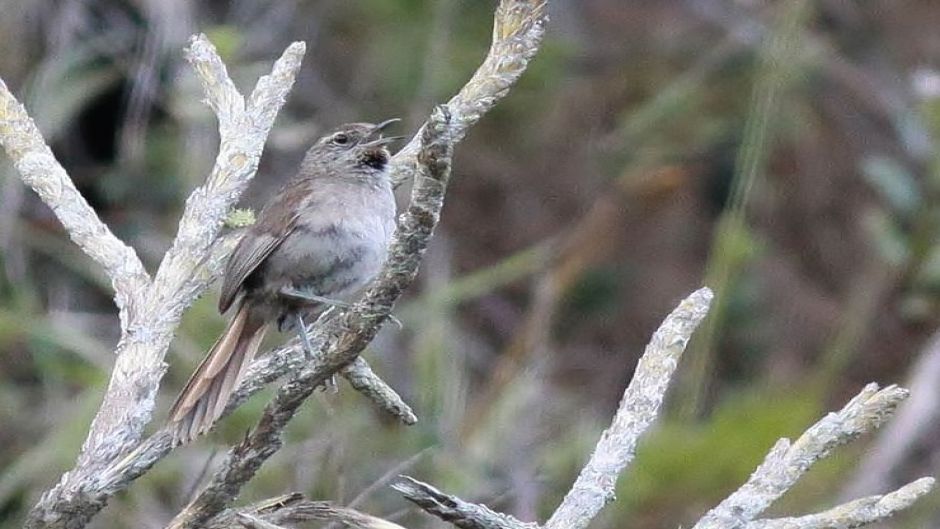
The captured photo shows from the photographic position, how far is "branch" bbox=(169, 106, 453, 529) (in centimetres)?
248

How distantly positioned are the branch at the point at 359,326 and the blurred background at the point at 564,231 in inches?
80.6

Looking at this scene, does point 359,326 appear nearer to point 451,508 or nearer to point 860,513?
point 451,508

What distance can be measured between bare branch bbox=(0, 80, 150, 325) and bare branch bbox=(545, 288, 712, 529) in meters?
0.86

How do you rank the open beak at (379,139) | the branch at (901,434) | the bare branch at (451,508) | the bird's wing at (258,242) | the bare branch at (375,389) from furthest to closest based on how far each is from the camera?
1. the branch at (901,434)
2. the open beak at (379,139)
3. the bird's wing at (258,242)
4. the bare branch at (375,389)
5. the bare branch at (451,508)

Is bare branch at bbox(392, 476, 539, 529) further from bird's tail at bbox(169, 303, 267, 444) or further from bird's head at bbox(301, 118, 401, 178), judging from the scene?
bird's head at bbox(301, 118, 401, 178)

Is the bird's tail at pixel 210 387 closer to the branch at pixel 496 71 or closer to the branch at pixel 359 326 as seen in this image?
the branch at pixel 496 71

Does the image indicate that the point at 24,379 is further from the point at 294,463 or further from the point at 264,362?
the point at 264,362

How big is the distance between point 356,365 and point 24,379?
12.9 ft

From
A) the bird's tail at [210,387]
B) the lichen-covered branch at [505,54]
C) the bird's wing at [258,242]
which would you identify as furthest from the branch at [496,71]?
the bird's wing at [258,242]

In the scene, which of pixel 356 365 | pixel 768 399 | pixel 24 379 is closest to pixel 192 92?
pixel 24 379

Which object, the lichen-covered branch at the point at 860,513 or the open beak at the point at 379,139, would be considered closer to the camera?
the lichen-covered branch at the point at 860,513

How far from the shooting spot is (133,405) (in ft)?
9.71

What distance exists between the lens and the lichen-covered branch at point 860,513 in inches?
111

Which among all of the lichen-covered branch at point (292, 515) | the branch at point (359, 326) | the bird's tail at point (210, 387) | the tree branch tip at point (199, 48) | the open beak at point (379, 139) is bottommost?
the lichen-covered branch at point (292, 515)
